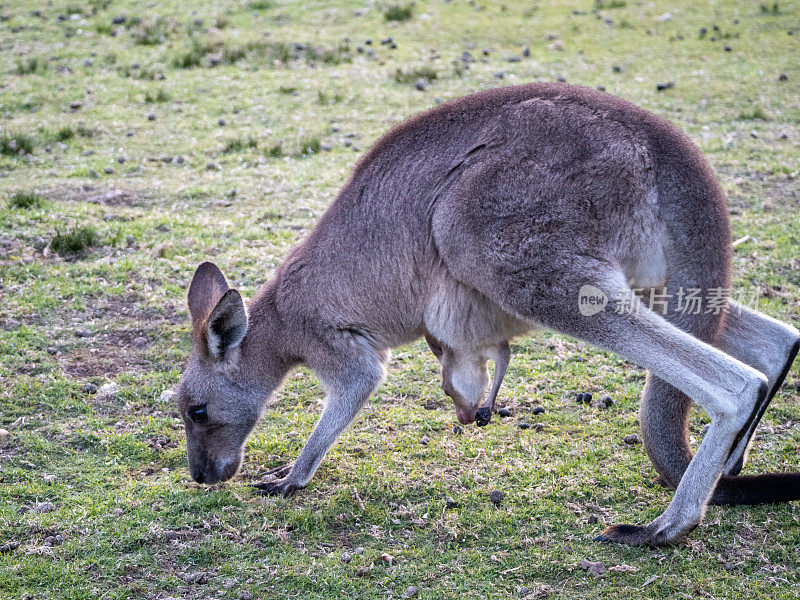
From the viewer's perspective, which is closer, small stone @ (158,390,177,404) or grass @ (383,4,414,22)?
small stone @ (158,390,177,404)

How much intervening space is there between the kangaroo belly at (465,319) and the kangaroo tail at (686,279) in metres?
0.77

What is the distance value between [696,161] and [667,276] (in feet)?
1.79

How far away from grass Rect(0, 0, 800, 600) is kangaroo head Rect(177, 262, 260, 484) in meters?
0.15

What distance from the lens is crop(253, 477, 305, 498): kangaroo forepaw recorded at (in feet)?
13.6

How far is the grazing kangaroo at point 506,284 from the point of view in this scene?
11.8ft

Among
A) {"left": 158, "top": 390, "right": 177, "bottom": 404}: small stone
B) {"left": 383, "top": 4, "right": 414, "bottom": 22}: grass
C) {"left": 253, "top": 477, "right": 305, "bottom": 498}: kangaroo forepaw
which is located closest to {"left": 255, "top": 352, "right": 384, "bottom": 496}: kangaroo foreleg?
{"left": 253, "top": 477, "right": 305, "bottom": 498}: kangaroo forepaw

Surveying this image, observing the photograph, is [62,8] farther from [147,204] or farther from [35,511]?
[35,511]

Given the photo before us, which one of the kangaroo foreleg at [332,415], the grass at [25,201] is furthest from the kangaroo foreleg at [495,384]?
the grass at [25,201]

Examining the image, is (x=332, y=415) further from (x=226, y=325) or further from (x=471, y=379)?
(x=471, y=379)

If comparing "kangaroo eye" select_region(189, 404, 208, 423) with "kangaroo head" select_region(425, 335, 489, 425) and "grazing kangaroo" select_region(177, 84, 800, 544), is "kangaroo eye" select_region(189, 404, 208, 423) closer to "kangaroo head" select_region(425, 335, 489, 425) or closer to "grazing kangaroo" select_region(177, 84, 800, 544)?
"grazing kangaroo" select_region(177, 84, 800, 544)

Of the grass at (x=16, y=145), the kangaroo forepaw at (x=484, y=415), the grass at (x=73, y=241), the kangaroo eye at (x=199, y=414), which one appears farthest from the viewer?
the grass at (x=16, y=145)

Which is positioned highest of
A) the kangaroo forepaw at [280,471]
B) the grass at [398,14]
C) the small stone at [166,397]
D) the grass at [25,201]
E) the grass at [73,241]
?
the grass at [398,14]

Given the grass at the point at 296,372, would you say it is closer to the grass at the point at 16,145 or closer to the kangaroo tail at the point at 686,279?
the grass at the point at 16,145

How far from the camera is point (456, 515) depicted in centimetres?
396
